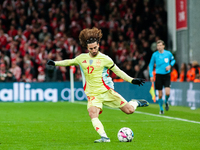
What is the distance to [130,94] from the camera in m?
17.9

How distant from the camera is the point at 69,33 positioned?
22.4 meters

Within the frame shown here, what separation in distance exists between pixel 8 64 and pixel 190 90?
907cm

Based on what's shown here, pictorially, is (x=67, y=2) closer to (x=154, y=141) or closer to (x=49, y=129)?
(x=49, y=129)

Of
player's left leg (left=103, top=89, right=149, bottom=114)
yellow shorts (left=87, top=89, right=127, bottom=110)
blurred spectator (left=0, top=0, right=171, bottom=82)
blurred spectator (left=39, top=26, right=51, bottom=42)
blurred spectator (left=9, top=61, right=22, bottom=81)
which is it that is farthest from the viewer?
blurred spectator (left=39, top=26, right=51, bottom=42)

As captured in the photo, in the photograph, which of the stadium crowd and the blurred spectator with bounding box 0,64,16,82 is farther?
the stadium crowd

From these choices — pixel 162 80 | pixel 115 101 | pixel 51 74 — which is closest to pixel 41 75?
pixel 51 74

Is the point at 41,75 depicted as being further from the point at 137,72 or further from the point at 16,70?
the point at 137,72

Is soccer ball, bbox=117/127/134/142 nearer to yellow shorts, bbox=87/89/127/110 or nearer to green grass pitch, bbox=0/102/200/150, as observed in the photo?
green grass pitch, bbox=0/102/200/150

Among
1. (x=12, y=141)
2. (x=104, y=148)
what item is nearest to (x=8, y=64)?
(x=12, y=141)

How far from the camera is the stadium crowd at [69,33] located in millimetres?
19844

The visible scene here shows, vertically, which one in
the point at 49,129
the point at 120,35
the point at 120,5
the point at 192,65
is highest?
the point at 120,5

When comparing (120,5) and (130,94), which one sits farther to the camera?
(120,5)

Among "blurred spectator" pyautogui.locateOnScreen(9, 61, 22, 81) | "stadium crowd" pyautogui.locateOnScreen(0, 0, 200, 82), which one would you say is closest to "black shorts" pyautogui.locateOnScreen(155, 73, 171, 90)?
"stadium crowd" pyautogui.locateOnScreen(0, 0, 200, 82)

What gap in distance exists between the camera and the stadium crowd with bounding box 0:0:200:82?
65.1 ft
